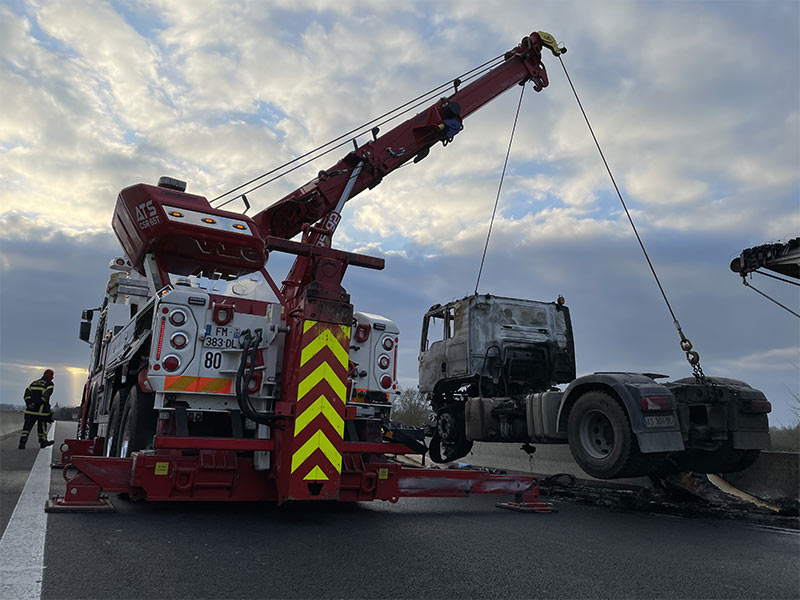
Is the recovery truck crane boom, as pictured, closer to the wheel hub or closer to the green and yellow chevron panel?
the green and yellow chevron panel

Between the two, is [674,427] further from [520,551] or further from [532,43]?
[532,43]

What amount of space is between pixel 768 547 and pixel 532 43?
972cm

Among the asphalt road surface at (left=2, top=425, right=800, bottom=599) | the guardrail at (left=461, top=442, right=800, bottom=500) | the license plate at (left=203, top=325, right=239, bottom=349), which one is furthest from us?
the guardrail at (left=461, top=442, right=800, bottom=500)

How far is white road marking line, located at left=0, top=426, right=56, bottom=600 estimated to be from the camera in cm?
303

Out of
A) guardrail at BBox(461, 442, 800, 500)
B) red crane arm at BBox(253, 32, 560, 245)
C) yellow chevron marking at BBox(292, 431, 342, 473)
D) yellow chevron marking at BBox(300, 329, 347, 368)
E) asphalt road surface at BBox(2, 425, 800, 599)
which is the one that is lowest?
asphalt road surface at BBox(2, 425, 800, 599)

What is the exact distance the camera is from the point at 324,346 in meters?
5.40

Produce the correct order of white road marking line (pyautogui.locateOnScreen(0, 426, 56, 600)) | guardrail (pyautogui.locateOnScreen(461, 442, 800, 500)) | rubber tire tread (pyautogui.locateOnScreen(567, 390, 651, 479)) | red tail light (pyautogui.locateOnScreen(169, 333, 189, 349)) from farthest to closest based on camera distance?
guardrail (pyautogui.locateOnScreen(461, 442, 800, 500)), rubber tire tread (pyautogui.locateOnScreen(567, 390, 651, 479)), red tail light (pyautogui.locateOnScreen(169, 333, 189, 349)), white road marking line (pyautogui.locateOnScreen(0, 426, 56, 600))

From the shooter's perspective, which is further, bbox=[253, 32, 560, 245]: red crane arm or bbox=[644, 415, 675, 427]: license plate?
bbox=[253, 32, 560, 245]: red crane arm

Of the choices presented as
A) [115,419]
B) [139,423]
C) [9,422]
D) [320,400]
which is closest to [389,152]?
[115,419]

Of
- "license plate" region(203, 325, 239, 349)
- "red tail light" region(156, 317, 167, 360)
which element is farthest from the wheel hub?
"red tail light" region(156, 317, 167, 360)

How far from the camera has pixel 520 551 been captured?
4.39 metres

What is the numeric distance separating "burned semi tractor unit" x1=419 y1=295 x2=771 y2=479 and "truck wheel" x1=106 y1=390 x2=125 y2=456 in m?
4.80

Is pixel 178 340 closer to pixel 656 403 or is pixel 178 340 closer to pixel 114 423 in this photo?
pixel 114 423

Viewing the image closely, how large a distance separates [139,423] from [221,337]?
110cm
